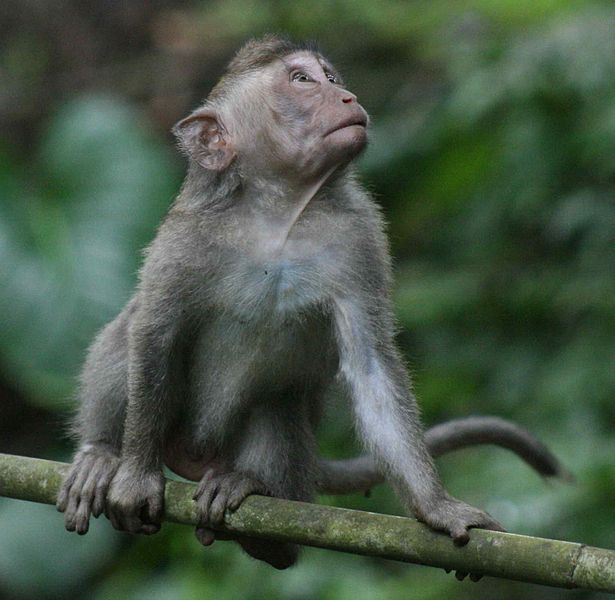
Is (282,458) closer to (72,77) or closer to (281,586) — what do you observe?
(281,586)

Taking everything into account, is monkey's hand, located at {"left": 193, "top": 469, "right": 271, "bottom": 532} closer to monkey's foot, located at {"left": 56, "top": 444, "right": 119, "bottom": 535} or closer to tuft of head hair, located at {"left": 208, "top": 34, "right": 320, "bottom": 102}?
monkey's foot, located at {"left": 56, "top": 444, "right": 119, "bottom": 535}

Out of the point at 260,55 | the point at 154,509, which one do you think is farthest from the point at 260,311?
the point at 260,55

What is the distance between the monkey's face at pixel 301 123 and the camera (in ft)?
13.6

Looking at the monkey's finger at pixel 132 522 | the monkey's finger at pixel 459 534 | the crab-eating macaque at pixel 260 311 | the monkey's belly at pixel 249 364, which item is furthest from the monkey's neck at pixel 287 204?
the monkey's finger at pixel 459 534

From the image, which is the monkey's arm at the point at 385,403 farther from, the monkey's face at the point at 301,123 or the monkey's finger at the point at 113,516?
the monkey's finger at the point at 113,516

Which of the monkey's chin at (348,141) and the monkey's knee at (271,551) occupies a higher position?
the monkey's chin at (348,141)

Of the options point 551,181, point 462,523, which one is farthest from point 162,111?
point 462,523

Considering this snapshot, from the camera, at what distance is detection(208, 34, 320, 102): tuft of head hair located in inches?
175

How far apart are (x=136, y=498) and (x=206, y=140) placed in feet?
4.09

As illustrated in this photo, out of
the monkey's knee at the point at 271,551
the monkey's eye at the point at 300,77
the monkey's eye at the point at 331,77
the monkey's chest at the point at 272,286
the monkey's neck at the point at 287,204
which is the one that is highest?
the monkey's eye at the point at 331,77

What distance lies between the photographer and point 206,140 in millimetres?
4316

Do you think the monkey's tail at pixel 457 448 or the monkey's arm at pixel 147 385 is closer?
the monkey's arm at pixel 147 385

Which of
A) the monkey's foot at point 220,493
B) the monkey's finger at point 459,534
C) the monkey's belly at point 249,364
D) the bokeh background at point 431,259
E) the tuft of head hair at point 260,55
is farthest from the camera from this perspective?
the bokeh background at point 431,259

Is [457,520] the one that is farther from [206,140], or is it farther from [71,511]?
[206,140]
